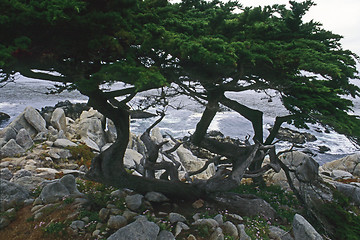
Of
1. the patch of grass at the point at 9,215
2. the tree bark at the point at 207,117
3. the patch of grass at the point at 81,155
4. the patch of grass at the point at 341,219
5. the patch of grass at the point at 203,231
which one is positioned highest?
the tree bark at the point at 207,117

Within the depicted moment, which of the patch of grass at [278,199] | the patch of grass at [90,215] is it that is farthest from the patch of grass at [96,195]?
the patch of grass at [278,199]

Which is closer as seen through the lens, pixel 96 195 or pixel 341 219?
pixel 341 219

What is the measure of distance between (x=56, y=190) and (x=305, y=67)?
7.78 metres

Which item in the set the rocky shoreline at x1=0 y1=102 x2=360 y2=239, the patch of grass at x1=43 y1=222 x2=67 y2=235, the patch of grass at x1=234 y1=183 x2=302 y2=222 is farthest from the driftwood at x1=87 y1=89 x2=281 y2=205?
the patch of grass at x1=234 y1=183 x2=302 y2=222

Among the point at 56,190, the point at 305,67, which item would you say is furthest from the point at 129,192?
the point at 305,67

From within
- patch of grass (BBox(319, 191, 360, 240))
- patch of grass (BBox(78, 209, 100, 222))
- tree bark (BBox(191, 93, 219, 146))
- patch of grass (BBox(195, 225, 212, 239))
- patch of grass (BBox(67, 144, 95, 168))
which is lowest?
patch of grass (BBox(67, 144, 95, 168))

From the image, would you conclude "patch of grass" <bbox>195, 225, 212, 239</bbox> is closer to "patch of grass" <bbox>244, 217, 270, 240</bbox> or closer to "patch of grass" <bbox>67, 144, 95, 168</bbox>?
"patch of grass" <bbox>244, 217, 270, 240</bbox>

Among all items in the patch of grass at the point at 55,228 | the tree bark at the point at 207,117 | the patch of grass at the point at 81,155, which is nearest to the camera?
the patch of grass at the point at 55,228

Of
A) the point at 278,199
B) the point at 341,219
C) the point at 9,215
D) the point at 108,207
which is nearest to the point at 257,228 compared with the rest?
A: the point at 341,219

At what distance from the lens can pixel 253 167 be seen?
29.3 feet

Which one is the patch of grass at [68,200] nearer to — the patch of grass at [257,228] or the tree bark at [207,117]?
the tree bark at [207,117]

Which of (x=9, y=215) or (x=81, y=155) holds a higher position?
(x=9, y=215)

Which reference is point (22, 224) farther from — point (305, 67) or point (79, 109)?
point (79, 109)

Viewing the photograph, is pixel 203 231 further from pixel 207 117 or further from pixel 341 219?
pixel 341 219
